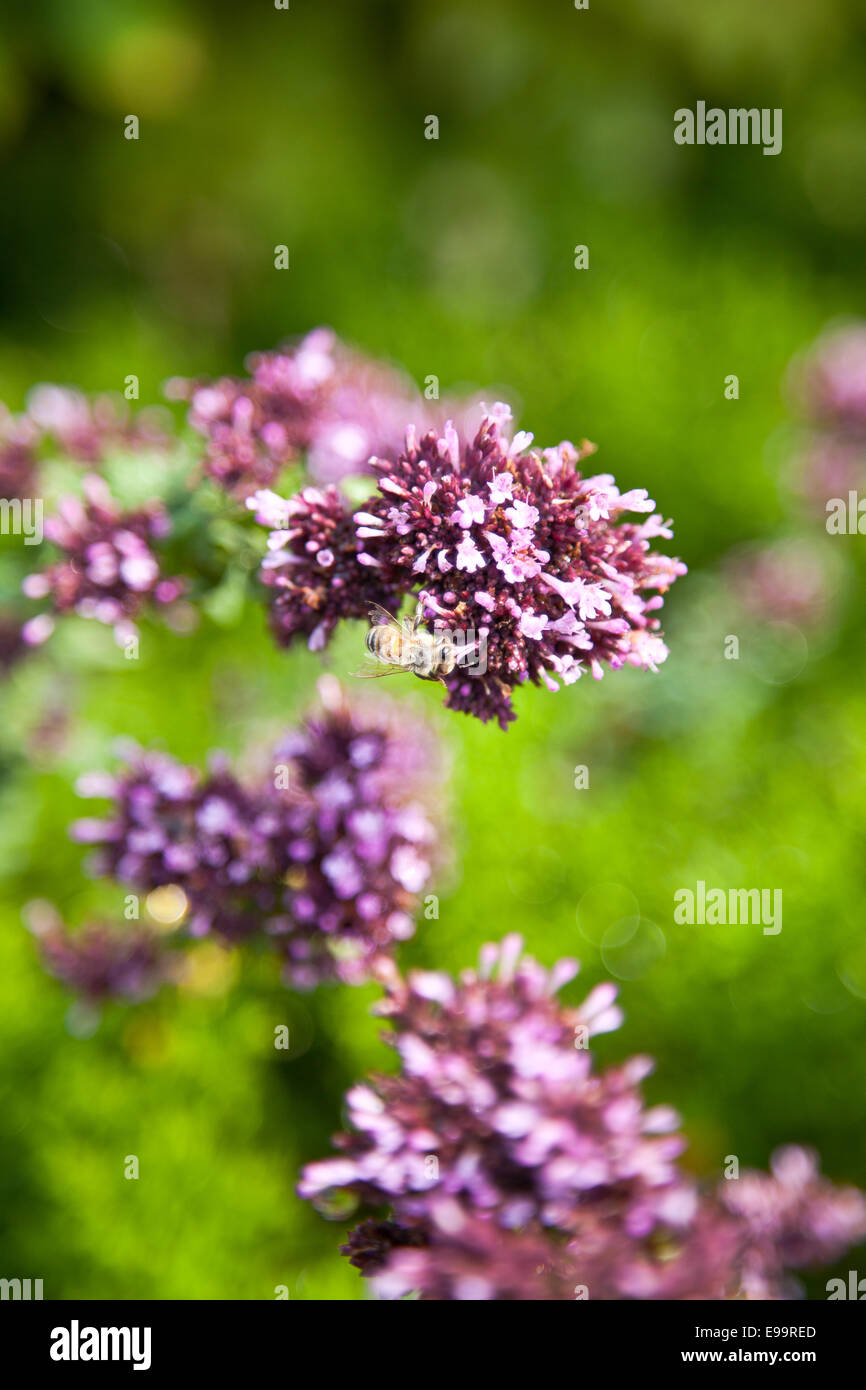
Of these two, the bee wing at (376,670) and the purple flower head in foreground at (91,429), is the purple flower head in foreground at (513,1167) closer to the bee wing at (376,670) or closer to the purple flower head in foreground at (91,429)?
the bee wing at (376,670)

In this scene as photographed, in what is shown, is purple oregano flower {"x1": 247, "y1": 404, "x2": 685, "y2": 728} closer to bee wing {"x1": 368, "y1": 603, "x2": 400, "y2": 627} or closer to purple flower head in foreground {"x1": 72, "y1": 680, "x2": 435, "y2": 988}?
bee wing {"x1": 368, "y1": 603, "x2": 400, "y2": 627}

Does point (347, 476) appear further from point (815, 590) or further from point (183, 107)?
point (183, 107)

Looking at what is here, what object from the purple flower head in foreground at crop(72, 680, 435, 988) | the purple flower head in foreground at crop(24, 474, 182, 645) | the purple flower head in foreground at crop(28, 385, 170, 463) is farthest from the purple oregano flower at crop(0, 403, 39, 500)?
the purple flower head in foreground at crop(72, 680, 435, 988)

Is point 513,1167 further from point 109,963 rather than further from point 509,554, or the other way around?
point 109,963

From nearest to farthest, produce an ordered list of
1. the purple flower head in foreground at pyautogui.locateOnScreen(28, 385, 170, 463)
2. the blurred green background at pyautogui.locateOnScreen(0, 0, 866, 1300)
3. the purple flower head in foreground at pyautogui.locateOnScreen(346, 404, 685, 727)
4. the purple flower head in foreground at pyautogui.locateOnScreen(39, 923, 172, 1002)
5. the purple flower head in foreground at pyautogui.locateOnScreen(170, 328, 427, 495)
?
the purple flower head in foreground at pyautogui.locateOnScreen(346, 404, 685, 727)
the purple flower head in foreground at pyautogui.locateOnScreen(170, 328, 427, 495)
the purple flower head in foreground at pyautogui.locateOnScreen(28, 385, 170, 463)
the purple flower head in foreground at pyautogui.locateOnScreen(39, 923, 172, 1002)
the blurred green background at pyautogui.locateOnScreen(0, 0, 866, 1300)

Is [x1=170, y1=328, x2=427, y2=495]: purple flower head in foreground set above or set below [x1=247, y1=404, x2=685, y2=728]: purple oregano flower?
above
